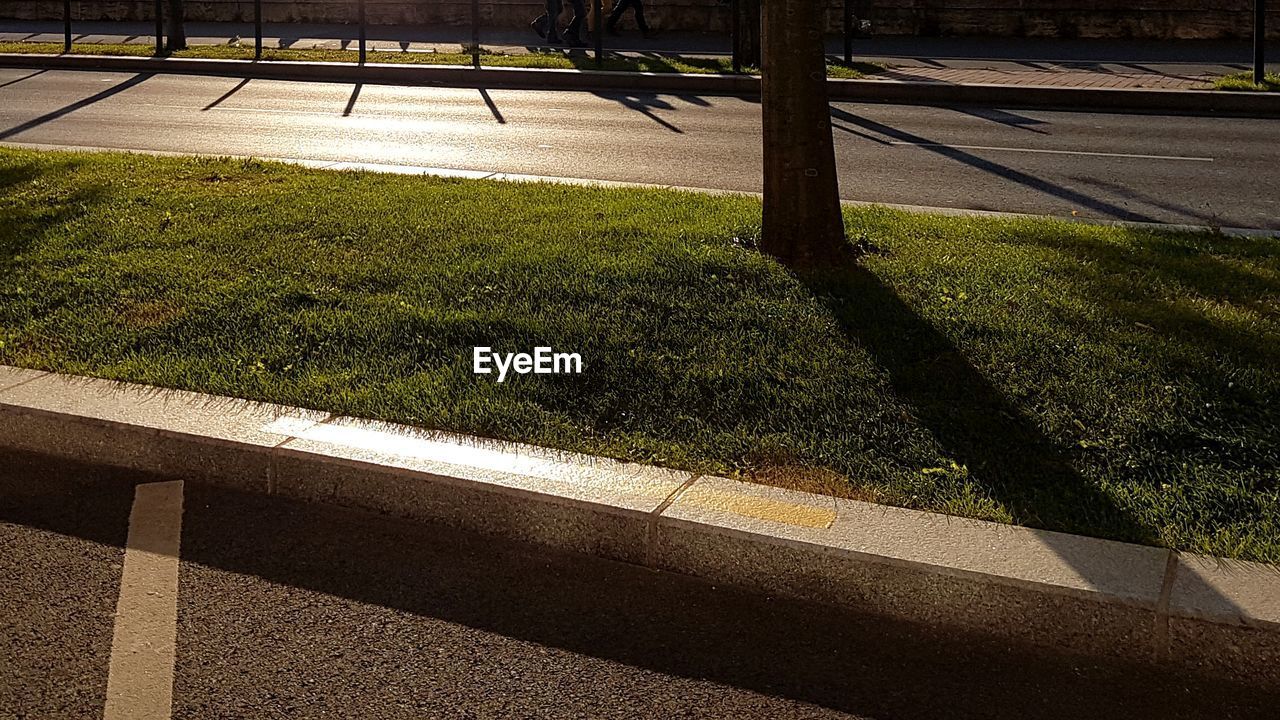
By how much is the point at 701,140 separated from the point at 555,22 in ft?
36.5

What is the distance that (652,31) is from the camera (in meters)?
25.4

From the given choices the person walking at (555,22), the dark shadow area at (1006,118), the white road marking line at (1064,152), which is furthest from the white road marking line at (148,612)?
the person walking at (555,22)

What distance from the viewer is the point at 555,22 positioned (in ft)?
75.4

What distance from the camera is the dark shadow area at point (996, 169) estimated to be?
30.3 feet

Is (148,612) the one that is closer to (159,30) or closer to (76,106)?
(76,106)

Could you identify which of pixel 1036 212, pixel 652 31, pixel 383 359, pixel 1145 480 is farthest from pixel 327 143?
pixel 652 31

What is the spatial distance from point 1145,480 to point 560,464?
1.77 m

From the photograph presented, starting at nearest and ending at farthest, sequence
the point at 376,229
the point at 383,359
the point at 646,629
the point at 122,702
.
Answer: the point at 122,702 < the point at 646,629 < the point at 383,359 < the point at 376,229

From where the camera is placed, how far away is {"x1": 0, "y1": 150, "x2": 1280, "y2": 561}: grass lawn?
4.25 metres

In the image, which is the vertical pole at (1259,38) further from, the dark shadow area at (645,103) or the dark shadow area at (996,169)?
the dark shadow area at (645,103)

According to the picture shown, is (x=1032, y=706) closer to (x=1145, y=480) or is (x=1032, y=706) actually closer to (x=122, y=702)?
(x=1145, y=480)

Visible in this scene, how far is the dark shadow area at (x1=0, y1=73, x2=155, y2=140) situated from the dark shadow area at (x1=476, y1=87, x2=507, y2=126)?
4571 millimetres

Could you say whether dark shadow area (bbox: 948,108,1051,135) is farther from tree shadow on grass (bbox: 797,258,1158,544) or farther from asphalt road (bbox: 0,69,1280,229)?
tree shadow on grass (bbox: 797,258,1158,544)

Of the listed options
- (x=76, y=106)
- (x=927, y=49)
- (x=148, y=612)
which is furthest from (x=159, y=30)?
(x=148, y=612)
